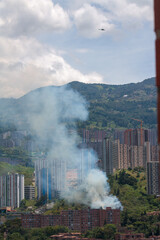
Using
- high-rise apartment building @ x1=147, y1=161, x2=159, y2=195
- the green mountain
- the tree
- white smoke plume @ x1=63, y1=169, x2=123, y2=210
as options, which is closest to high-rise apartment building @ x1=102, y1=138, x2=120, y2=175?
white smoke plume @ x1=63, y1=169, x2=123, y2=210

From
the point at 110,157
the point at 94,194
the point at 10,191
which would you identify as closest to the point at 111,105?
the point at 110,157

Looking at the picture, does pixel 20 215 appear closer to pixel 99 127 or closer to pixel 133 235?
pixel 133 235

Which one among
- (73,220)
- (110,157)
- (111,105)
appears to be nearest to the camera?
(73,220)

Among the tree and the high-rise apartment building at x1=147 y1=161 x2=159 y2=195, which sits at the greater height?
the high-rise apartment building at x1=147 y1=161 x2=159 y2=195

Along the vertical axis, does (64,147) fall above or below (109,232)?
above

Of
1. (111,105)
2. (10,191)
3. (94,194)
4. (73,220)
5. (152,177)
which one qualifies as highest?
(111,105)

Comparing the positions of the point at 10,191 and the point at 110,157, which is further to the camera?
the point at 110,157

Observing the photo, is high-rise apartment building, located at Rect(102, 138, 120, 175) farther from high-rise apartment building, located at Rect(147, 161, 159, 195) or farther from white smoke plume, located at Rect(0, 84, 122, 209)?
high-rise apartment building, located at Rect(147, 161, 159, 195)

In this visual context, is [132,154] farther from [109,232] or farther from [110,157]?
[109,232]
